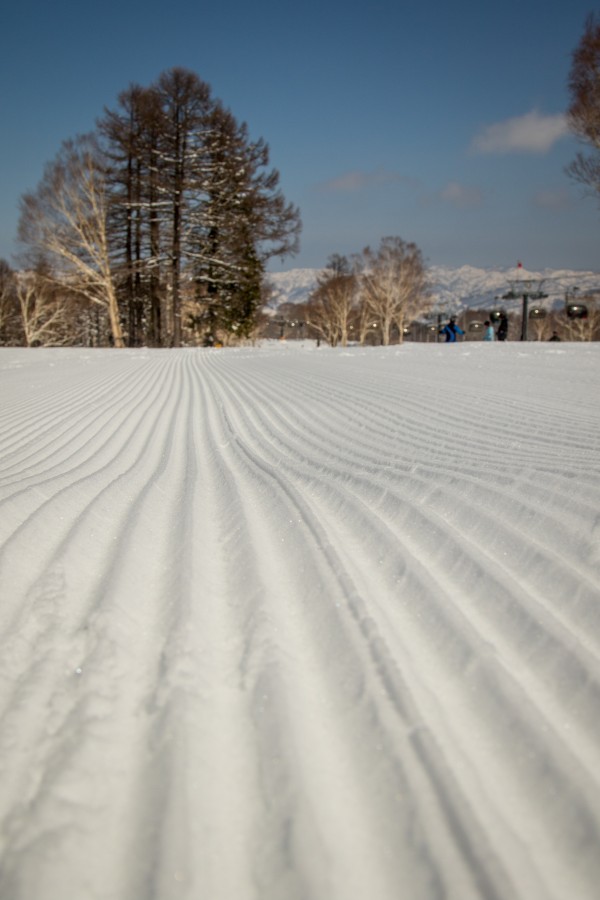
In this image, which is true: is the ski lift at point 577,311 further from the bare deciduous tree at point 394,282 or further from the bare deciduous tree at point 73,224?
the bare deciduous tree at point 73,224

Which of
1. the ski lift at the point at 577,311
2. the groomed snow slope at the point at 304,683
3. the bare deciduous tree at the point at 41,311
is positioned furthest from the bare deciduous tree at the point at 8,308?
the groomed snow slope at the point at 304,683

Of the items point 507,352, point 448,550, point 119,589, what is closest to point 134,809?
point 119,589

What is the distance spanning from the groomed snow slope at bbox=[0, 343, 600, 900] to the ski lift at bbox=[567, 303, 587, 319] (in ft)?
95.9

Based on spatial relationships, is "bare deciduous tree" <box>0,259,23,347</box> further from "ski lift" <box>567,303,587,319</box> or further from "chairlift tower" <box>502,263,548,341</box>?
"ski lift" <box>567,303,587,319</box>

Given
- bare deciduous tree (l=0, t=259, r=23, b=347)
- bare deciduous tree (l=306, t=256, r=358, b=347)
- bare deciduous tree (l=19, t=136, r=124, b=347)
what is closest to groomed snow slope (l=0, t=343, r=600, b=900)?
bare deciduous tree (l=19, t=136, r=124, b=347)

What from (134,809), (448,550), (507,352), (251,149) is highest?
(251,149)

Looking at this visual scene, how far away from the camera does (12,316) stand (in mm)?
32906

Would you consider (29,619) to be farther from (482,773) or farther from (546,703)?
(546,703)

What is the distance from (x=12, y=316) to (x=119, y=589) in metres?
37.9

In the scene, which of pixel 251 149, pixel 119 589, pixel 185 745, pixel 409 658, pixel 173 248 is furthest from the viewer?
pixel 251 149

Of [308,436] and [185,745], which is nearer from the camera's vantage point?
[185,745]

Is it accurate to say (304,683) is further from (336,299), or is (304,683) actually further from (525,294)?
(336,299)

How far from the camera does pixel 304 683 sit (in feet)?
3.16

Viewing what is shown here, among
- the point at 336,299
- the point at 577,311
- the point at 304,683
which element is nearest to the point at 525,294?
the point at 577,311
